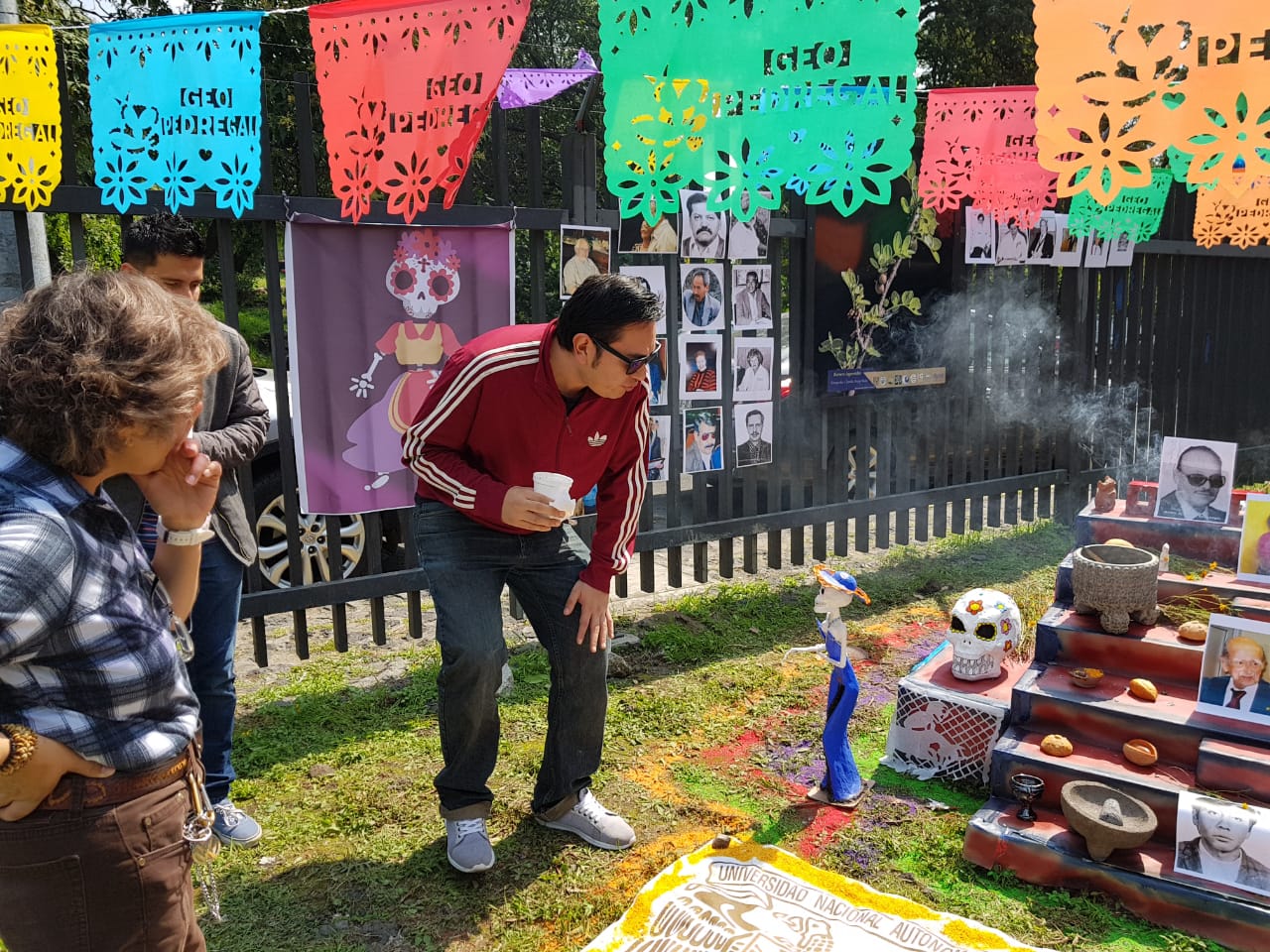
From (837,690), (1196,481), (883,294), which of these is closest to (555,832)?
(837,690)

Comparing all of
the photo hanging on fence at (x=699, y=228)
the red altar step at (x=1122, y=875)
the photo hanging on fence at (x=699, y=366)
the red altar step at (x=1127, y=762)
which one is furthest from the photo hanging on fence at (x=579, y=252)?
the red altar step at (x=1122, y=875)

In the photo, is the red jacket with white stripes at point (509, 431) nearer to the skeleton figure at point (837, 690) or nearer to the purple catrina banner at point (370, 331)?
the skeleton figure at point (837, 690)

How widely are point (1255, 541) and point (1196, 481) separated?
597 mm

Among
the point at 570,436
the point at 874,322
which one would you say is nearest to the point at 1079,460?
the point at 874,322

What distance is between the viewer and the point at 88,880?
1.62 m

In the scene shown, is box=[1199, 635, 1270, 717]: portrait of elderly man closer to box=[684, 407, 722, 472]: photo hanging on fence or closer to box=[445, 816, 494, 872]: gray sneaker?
box=[445, 816, 494, 872]: gray sneaker

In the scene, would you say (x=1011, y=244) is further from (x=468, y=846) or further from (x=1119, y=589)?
(x=468, y=846)

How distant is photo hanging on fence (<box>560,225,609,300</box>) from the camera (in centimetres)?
497

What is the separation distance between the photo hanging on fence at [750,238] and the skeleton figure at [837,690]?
103 inches

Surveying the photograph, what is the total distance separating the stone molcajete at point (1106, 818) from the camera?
2.90 metres

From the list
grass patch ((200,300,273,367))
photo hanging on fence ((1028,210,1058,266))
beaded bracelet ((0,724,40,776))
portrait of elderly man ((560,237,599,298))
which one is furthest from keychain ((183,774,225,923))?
grass patch ((200,300,273,367))

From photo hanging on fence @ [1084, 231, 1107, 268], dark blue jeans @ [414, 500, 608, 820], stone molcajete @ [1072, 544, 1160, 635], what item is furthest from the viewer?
photo hanging on fence @ [1084, 231, 1107, 268]

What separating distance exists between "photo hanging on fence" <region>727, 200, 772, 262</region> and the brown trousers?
14.8ft

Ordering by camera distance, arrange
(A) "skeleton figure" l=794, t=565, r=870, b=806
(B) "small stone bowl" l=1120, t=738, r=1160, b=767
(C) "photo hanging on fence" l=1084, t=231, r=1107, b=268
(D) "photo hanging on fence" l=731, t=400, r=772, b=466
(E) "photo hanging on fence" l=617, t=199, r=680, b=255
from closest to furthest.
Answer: (B) "small stone bowl" l=1120, t=738, r=1160, b=767 < (A) "skeleton figure" l=794, t=565, r=870, b=806 < (E) "photo hanging on fence" l=617, t=199, r=680, b=255 < (D) "photo hanging on fence" l=731, t=400, r=772, b=466 < (C) "photo hanging on fence" l=1084, t=231, r=1107, b=268
